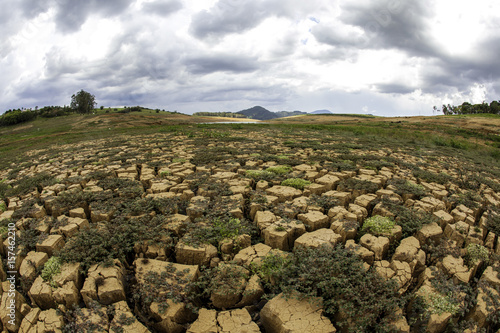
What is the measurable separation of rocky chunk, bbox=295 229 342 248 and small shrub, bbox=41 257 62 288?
3.11m

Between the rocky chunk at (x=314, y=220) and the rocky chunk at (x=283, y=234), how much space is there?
0.18m

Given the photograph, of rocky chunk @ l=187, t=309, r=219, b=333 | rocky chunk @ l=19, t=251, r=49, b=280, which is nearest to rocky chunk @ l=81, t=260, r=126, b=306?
rocky chunk @ l=19, t=251, r=49, b=280

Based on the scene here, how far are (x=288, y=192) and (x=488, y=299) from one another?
3173 mm

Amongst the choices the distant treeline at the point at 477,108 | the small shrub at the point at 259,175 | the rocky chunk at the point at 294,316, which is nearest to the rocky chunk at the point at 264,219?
the rocky chunk at the point at 294,316

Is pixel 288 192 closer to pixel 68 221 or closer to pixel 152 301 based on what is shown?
pixel 152 301

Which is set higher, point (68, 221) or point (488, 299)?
point (68, 221)

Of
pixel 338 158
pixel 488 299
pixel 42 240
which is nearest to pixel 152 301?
pixel 42 240

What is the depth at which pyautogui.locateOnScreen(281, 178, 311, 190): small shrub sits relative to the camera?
5.69 metres

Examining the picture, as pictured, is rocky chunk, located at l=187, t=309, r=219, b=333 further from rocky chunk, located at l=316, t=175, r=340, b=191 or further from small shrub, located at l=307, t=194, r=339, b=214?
rocky chunk, located at l=316, t=175, r=340, b=191

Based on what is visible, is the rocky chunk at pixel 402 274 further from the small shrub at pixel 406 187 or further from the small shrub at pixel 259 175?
the small shrub at pixel 259 175

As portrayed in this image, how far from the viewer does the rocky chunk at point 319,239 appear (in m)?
3.64

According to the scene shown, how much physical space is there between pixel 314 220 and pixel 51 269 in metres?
3.69

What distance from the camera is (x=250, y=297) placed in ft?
9.98

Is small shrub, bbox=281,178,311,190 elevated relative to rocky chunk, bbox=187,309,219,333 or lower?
elevated
